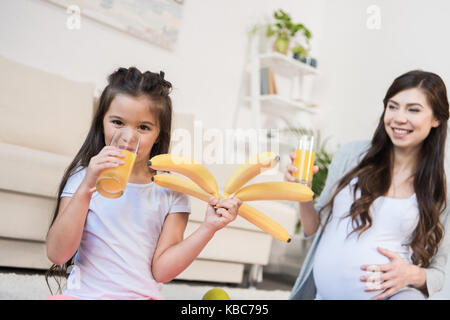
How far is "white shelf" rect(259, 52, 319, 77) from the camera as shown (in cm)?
317

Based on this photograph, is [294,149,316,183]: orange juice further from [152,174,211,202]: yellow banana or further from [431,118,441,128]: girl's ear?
[431,118,441,128]: girl's ear

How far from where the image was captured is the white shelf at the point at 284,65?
3166 millimetres

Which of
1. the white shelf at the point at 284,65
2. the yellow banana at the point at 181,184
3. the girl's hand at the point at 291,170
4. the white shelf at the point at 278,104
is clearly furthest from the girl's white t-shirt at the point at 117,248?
the white shelf at the point at 284,65

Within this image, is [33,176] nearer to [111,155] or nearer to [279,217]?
[111,155]

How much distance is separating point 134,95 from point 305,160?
362mm

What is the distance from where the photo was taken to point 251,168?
63 cm

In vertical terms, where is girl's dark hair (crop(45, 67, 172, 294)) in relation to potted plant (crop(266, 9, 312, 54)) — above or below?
below

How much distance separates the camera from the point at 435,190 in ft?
3.86

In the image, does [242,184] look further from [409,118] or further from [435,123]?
[435,123]

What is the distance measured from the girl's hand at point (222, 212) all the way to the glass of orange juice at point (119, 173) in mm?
135

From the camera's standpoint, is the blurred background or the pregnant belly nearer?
the pregnant belly

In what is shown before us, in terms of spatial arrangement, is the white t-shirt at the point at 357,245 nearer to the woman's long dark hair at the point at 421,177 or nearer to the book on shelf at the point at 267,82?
the woman's long dark hair at the point at 421,177

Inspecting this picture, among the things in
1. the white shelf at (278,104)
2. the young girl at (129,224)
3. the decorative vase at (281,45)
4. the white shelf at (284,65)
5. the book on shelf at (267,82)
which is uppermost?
the decorative vase at (281,45)

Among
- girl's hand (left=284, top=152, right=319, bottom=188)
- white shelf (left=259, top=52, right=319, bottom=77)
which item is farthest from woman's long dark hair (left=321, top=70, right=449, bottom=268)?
white shelf (left=259, top=52, right=319, bottom=77)
